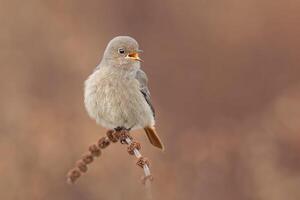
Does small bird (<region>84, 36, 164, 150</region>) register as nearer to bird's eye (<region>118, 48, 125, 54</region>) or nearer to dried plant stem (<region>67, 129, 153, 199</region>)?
bird's eye (<region>118, 48, 125, 54</region>)

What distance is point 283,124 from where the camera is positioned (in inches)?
285

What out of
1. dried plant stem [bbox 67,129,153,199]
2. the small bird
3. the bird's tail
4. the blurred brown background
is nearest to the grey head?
the small bird

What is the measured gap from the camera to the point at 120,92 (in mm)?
6133

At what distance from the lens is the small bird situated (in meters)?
6.04

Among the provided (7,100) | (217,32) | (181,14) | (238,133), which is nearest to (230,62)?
(217,32)

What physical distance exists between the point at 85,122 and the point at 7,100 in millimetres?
720

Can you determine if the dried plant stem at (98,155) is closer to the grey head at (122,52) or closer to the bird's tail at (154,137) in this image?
the grey head at (122,52)

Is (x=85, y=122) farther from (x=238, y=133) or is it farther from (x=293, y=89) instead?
(x=293, y=89)

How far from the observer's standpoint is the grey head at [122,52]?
6.08 metres

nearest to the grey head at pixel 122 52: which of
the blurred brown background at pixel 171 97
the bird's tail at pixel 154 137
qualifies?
the bird's tail at pixel 154 137

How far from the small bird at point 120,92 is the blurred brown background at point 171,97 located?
18.4 inches

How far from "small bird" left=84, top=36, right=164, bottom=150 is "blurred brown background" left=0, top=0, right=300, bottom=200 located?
0.47 m

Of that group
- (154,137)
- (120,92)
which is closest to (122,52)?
(120,92)

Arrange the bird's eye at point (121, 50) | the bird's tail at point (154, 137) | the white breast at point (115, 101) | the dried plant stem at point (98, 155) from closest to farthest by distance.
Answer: the dried plant stem at point (98, 155) → the white breast at point (115, 101) → the bird's eye at point (121, 50) → the bird's tail at point (154, 137)
